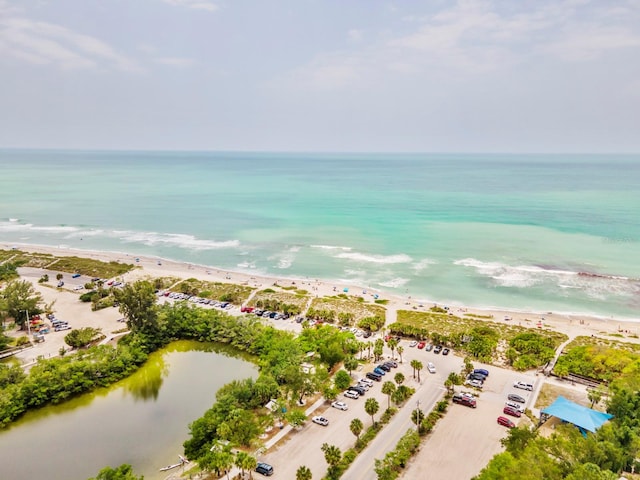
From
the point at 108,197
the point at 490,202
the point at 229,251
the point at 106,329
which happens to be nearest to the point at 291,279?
the point at 229,251

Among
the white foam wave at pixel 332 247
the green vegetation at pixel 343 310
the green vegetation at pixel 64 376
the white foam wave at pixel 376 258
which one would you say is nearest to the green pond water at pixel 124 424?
the green vegetation at pixel 64 376

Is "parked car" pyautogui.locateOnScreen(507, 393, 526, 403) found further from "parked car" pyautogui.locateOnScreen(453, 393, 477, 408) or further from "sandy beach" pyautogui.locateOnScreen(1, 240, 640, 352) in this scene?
"sandy beach" pyautogui.locateOnScreen(1, 240, 640, 352)

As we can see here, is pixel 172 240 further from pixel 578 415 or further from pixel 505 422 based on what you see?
pixel 578 415

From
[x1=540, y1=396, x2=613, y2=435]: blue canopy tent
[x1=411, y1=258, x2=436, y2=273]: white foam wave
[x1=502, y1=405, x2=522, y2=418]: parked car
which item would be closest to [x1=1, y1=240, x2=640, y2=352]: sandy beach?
[x1=411, y1=258, x2=436, y2=273]: white foam wave

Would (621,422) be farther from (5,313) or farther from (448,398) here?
(5,313)

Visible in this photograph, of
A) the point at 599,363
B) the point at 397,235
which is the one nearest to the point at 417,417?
the point at 599,363

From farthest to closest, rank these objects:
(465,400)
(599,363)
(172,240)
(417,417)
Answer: (172,240), (599,363), (465,400), (417,417)

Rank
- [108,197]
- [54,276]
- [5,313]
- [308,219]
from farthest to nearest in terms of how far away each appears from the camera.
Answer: [108,197] → [308,219] → [54,276] → [5,313]
